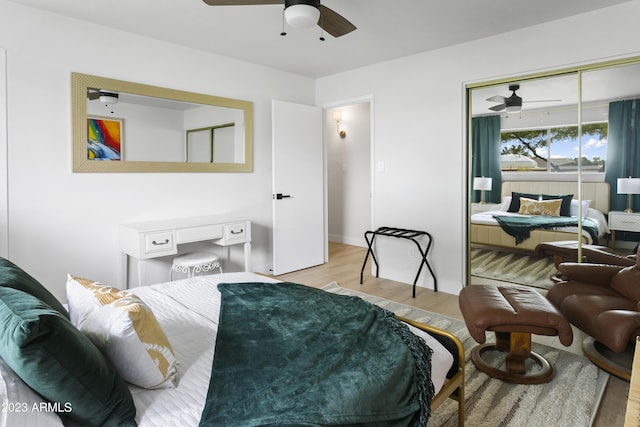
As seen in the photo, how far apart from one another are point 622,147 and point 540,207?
743mm

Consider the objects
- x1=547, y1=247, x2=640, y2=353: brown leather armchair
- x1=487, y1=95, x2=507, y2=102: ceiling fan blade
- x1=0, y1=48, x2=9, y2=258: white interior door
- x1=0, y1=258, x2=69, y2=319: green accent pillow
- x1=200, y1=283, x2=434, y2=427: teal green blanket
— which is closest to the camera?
x1=200, y1=283, x2=434, y2=427: teal green blanket

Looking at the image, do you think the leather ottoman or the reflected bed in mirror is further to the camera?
the reflected bed in mirror

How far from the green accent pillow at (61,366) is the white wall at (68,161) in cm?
240

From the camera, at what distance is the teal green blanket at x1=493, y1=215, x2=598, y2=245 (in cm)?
319

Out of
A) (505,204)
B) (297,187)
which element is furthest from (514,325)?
(297,187)

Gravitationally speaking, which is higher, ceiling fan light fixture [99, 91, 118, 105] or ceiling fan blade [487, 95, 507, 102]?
ceiling fan blade [487, 95, 507, 102]

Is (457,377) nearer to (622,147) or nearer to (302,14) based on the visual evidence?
(302,14)

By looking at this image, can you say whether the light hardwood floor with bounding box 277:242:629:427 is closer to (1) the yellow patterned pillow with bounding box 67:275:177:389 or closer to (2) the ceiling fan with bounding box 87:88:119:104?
(1) the yellow patterned pillow with bounding box 67:275:177:389

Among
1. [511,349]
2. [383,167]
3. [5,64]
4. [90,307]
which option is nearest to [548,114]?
[383,167]

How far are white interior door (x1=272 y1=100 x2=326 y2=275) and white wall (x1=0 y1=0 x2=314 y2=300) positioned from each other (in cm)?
81

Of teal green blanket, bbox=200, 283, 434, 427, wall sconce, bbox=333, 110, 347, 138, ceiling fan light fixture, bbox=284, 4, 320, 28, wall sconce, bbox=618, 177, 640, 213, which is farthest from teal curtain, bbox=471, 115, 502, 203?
wall sconce, bbox=333, 110, 347, 138

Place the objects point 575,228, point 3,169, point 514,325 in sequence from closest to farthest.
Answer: point 514,325
point 3,169
point 575,228

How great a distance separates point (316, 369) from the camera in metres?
1.29

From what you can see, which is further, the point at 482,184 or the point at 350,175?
the point at 350,175
